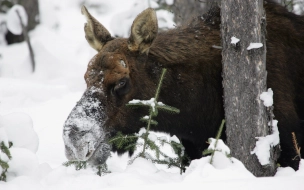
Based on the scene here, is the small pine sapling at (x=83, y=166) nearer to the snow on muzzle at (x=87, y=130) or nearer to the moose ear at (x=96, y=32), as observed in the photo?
the snow on muzzle at (x=87, y=130)

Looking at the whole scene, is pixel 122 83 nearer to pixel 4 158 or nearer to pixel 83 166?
pixel 83 166

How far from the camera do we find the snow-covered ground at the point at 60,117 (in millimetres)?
3699

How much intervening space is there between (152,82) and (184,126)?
2.13 ft

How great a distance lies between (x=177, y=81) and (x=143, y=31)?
2.20 ft

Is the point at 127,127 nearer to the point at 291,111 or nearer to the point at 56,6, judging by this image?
the point at 291,111

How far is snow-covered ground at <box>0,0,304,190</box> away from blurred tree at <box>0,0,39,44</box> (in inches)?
9.0

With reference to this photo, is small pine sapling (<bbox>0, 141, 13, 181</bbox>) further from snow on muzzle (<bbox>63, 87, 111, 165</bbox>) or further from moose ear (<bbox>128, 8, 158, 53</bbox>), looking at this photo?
moose ear (<bbox>128, 8, 158, 53</bbox>)

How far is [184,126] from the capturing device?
5.18 meters

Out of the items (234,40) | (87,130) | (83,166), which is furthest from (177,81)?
(83,166)

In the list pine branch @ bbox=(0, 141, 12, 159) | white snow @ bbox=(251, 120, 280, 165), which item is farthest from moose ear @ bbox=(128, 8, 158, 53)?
pine branch @ bbox=(0, 141, 12, 159)

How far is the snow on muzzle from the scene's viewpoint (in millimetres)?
4340

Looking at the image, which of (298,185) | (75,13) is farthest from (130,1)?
(298,185)

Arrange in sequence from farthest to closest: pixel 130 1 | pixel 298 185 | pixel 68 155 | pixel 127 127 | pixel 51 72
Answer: pixel 130 1, pixel 51 72, pixel 127 127, pixel 68 155, pixel 298 185

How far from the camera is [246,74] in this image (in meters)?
4.33
